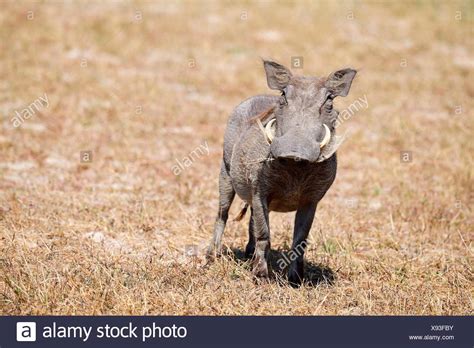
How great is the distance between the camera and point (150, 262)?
239 inches

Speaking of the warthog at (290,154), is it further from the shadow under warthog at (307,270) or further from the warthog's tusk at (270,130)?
the shadow under warthog at (307,270)

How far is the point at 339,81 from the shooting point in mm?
5520

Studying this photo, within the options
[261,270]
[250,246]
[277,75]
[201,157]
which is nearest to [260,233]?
[261,270]

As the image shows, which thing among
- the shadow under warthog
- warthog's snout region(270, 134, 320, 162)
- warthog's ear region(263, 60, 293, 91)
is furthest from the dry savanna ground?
warthog's ear region(263, 60, 293, 91)

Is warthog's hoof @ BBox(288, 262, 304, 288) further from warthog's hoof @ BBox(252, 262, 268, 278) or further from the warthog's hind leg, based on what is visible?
the warthog's hind leg

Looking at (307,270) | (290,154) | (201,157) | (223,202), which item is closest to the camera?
(290,154)

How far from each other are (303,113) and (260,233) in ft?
3.45

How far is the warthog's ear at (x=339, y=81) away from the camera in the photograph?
5.47 meters

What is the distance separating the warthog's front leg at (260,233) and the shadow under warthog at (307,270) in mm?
142

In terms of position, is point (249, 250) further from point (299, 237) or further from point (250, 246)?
point (299, 237)

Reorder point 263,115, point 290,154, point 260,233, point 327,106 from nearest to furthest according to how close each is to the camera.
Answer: point 290,154, point 327,106, point 260,233, point 263,115

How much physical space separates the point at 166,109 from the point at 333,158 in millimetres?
6438

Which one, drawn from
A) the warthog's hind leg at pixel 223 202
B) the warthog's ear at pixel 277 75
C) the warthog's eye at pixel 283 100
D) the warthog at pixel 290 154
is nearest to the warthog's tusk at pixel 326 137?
the warthog at pixel 290 154

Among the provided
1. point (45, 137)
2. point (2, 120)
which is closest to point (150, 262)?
point (45, 137)
